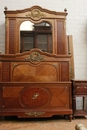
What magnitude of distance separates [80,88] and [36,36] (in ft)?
3.48

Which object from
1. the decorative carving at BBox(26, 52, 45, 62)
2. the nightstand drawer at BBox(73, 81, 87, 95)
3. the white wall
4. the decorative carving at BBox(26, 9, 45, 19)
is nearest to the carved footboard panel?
the decorative carving at BBox(26, 52, 45, 62)

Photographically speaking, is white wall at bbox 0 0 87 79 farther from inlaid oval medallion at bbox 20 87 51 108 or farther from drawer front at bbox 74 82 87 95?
inlaid oval medallion at bbox 20 87 51 108

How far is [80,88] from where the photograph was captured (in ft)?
8.13

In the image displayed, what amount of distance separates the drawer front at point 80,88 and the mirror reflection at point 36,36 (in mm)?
676

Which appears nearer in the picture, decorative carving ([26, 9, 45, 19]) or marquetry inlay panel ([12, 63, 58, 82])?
marquetry inlay panel ([12, 63, 58, 82])

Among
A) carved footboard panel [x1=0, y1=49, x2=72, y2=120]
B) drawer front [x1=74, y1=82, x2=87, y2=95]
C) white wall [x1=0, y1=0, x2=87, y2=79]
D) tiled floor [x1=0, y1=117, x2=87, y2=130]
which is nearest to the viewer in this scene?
tiled floor [x1=0, y1=117, x2=87, y2=130]

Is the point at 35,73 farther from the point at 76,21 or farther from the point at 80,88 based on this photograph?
the point at 76,21

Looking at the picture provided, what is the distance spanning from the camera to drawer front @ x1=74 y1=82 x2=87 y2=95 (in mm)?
2467

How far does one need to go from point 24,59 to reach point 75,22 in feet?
4.58

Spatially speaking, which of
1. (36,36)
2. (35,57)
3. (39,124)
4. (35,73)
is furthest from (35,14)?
(39,124)

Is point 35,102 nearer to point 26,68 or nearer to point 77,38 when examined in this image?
point 26,68

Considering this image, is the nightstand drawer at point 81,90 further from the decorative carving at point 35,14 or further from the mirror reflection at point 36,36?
the decorative carving at point 35,14

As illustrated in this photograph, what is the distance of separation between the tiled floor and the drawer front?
0.41 meters

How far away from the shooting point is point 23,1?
3.10 meters
